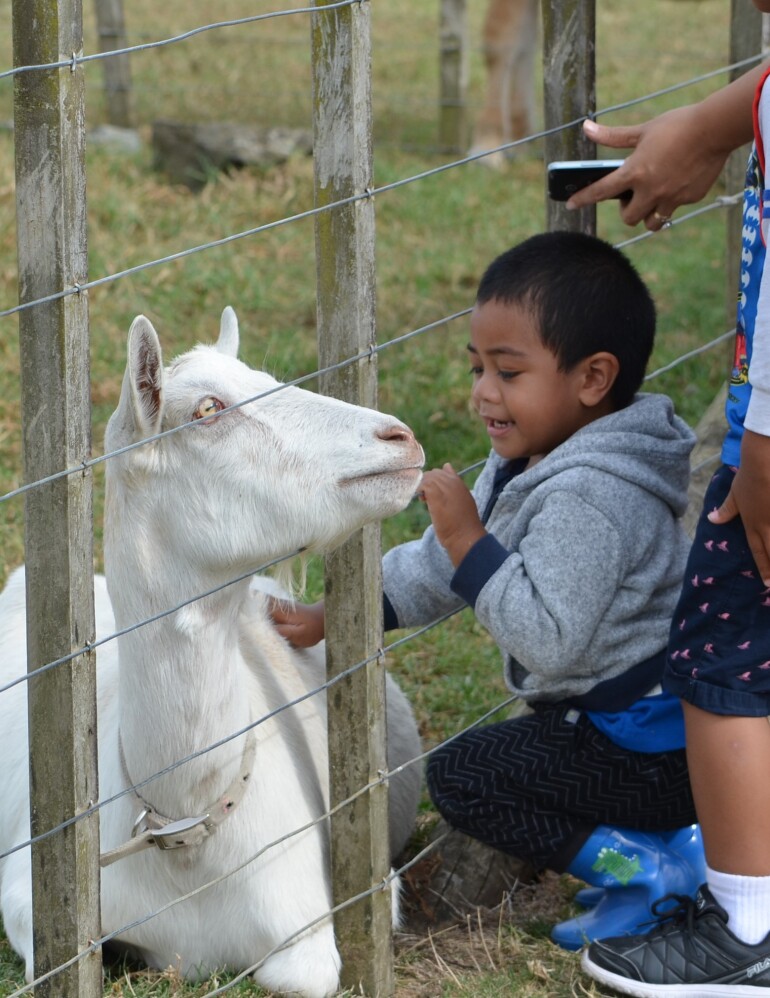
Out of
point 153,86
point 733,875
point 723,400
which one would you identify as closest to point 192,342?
point 723,400

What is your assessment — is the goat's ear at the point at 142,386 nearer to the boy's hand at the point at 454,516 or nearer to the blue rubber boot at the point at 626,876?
the boy's hand at the point at 454,516

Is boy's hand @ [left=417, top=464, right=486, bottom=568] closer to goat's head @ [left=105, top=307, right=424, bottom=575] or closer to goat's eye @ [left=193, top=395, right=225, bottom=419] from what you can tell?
goat's head @ [left=105, top=307, right=424, bottom=575]

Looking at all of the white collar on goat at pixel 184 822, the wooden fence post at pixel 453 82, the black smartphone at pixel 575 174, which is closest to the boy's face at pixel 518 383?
the black smartphone at pixel 575 174

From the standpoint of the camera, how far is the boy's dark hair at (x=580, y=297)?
9.82ft

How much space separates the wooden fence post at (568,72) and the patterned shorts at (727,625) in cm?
91

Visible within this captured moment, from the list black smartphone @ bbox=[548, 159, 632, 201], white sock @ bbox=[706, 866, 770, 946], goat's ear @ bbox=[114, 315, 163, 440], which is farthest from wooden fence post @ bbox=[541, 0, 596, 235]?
white sock @ bbox=[706, 866, 770, 946]

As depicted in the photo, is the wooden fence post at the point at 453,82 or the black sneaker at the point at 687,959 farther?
the wooden fence post at the point at 453,82

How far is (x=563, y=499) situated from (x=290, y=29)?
11535 millimetres

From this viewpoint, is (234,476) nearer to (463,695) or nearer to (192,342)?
(463,695)

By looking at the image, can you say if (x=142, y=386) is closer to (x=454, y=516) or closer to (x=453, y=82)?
(x=454, y=516)

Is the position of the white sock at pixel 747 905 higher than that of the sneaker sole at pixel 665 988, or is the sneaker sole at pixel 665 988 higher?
the white sock at pixel 747 905

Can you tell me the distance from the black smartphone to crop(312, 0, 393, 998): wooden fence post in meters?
0.71

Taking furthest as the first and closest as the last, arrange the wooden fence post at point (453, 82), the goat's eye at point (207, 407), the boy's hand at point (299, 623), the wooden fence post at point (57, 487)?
the wooden fence post at point (453, 82)
the boy's hand at point (299, 623)
the goat's eye at point (207, 407)
the wooden fence post at point (57, 487)

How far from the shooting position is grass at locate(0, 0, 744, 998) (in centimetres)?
332
